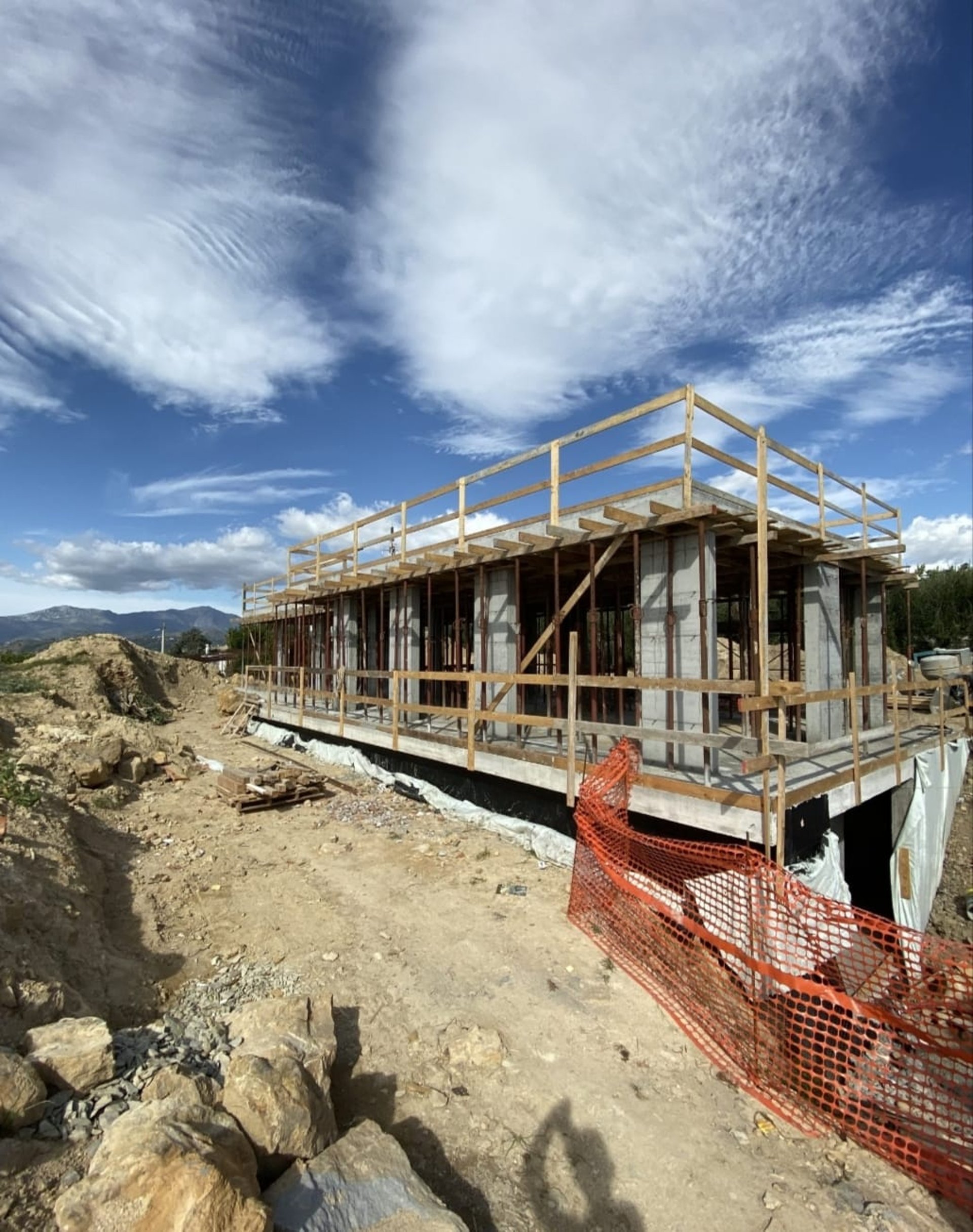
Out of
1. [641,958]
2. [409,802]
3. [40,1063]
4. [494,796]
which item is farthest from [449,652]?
[40,1063]

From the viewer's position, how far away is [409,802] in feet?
36.1

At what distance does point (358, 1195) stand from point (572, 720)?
16.8 feet

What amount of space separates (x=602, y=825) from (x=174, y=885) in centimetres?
491

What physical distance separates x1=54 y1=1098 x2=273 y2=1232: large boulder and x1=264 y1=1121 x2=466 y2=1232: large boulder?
0.70 ft

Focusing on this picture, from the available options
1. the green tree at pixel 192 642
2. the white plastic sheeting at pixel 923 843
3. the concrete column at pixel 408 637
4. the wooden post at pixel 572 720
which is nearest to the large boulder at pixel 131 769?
the concrete column at pixel 408 637

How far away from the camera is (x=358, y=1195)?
8.91ft

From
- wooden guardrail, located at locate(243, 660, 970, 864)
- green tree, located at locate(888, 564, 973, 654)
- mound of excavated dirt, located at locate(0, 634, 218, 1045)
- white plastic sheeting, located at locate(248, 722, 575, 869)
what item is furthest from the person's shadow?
green tree, located at locate(888, 564, 973, 654)

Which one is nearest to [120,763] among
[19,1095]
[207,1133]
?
[19,1095]

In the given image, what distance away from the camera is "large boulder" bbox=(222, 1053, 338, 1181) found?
2.88 m

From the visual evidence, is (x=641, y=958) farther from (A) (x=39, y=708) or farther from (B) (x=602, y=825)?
(A) (x=39, y=708)

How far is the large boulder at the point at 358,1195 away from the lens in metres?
2.56

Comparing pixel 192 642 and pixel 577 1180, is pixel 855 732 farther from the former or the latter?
pixel 192 642

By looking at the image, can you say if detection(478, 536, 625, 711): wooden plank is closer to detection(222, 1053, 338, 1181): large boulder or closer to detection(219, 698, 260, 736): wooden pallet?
detection(222, 1053, 338, 1181): large boulder

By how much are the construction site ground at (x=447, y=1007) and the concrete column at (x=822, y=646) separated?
19.6 ft
